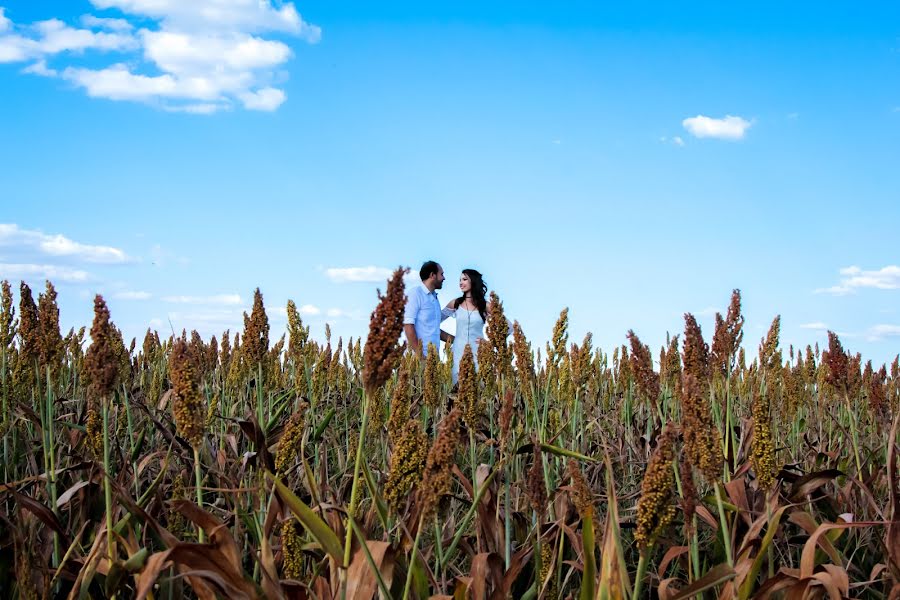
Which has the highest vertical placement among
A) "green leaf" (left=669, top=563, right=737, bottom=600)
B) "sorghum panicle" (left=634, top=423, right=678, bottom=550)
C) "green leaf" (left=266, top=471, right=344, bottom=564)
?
"sorghum panicle" (left=634, top=423, right=678, bottom=550)

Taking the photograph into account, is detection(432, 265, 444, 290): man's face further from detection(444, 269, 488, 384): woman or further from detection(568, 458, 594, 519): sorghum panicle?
detection(568, 458, 594, 519): sorghum panicle

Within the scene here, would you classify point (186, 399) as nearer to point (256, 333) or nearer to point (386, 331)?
point (386, 331)

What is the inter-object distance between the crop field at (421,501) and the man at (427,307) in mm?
6844

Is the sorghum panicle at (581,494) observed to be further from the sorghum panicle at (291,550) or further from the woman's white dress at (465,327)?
the woman's white dress at (465,327)

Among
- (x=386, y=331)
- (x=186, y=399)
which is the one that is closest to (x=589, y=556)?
(x=386, y=331)

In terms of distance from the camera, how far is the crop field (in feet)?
6.69

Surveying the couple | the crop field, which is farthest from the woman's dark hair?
the crop field

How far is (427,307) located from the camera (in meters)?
12.4

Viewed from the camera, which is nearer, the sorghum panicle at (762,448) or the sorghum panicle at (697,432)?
the sorghum panicle at (697,432)

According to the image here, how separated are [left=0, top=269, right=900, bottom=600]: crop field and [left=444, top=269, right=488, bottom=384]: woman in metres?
5.66

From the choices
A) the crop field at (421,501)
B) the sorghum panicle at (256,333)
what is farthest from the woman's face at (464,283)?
the sorghum panicle at (256,333)

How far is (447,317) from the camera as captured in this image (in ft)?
45.0

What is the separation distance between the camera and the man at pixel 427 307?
1214 cm

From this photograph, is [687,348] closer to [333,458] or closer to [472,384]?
[472,384]
